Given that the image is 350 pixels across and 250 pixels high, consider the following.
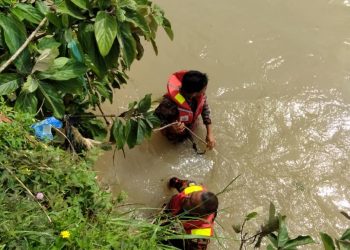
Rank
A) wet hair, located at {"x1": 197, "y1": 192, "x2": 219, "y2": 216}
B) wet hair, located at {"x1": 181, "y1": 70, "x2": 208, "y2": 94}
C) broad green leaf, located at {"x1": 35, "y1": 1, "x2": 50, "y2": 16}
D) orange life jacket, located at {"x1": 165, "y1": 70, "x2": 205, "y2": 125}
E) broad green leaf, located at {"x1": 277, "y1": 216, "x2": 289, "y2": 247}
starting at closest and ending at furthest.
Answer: broad green leaf, located at {"x1": 277, "y1": 216, "x2": 289, "y2": 247} → broad green leaf, located at {"x1": 35, "y1": 1, "x2": 50, "y2": 16} → wet hair, located at {"x1": 197, "y1": 192, "x2": 219, "y2": 216} → wet hair, located at {"x1": 181, "y1": 70, "x2": 208, "y2": 94} → orange life jacket, located at {"x1": 165, "y1": 70, "x2": 205, "y2": 125}

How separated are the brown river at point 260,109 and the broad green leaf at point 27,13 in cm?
170

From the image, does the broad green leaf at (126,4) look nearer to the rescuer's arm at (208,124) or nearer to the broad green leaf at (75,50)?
the broad green leaf at (75,50)

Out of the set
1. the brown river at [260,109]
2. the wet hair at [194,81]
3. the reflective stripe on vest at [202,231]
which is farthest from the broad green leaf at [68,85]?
the wet hair at [194,81]

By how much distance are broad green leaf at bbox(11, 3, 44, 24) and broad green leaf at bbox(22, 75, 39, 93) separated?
269 millimetres

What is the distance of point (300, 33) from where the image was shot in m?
5.01

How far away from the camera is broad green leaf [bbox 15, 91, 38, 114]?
192cm

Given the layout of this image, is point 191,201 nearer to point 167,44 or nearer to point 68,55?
point 68,55

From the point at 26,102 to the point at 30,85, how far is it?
0.14 m

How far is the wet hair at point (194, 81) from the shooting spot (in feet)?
11.7

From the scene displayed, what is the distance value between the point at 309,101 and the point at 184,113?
1.43m

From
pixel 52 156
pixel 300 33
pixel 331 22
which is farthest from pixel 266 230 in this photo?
pixel 331 22

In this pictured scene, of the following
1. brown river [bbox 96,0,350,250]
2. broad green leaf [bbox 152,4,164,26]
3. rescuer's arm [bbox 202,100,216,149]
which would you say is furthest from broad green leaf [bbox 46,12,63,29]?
rescuer's arm [bbox 202,100,216,149]

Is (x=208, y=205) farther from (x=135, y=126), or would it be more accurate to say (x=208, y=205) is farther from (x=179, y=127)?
(x=179, y=127)

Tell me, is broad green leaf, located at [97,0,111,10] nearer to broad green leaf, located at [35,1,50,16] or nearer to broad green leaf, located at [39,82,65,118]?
broad green leaf, located at [35,1,50,16]
